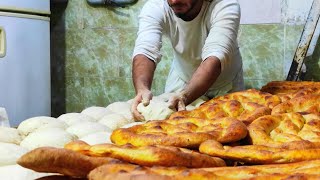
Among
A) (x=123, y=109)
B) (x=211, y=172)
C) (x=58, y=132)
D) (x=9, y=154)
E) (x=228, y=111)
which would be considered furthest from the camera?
(x=123, y=109)

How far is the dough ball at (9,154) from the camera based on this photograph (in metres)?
1.53

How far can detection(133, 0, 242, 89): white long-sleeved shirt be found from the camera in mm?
2770

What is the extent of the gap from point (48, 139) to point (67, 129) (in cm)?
24

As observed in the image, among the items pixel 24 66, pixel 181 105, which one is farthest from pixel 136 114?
pixel 24 66

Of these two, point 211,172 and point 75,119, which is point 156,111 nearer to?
point 75,119

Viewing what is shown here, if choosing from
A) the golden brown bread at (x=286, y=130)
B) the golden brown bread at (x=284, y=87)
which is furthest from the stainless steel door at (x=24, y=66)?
the golden brown bread at (x=286, y=130)

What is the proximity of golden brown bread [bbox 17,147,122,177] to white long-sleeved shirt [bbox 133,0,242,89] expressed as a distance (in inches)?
66.0

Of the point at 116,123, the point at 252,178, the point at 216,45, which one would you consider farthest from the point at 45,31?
the point at 252,178

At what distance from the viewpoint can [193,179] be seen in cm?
99

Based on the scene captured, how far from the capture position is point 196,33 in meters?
3.08

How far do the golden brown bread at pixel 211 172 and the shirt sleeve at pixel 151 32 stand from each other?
1802 mm

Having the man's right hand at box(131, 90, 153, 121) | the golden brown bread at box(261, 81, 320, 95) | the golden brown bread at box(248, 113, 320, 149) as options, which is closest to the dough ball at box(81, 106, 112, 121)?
the man's right hand at box(131, 90, 153, 121)

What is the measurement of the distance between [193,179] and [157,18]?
2066 mm

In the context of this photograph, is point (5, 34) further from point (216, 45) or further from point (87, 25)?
point (216, 45)
